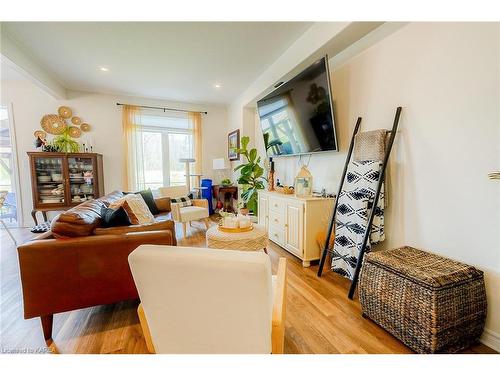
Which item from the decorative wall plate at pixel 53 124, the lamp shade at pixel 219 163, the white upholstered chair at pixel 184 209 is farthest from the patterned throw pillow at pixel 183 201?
the decorative wall plate at pixel 53 124

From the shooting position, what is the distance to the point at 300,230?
254 centimetres

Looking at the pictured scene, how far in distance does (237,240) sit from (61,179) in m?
3.75

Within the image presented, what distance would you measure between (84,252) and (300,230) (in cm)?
197

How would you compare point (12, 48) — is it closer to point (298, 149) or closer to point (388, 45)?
point (298, 149)

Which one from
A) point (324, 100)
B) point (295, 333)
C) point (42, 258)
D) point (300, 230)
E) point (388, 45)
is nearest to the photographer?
point (42, 258)

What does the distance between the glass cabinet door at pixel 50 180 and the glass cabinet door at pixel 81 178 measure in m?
0.14

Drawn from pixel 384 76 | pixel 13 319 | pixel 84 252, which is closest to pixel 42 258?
pixel 84 252

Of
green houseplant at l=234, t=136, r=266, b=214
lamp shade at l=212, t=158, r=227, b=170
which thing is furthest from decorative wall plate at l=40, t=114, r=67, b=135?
green houseplant at l=234, t=136, r=266, b=214

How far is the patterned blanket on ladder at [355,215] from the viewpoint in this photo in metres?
2.03

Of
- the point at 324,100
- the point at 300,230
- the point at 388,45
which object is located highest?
the point at 388,45

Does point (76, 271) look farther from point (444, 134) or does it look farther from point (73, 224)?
point (444, 134)

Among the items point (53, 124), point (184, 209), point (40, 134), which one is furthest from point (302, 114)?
point (40, 134)

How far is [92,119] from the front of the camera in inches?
171

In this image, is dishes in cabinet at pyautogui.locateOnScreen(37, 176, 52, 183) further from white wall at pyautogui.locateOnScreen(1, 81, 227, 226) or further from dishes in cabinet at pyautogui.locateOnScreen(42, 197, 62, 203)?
white wall at pyautogui.locateOnScreen(1, 81, 227, 226)
